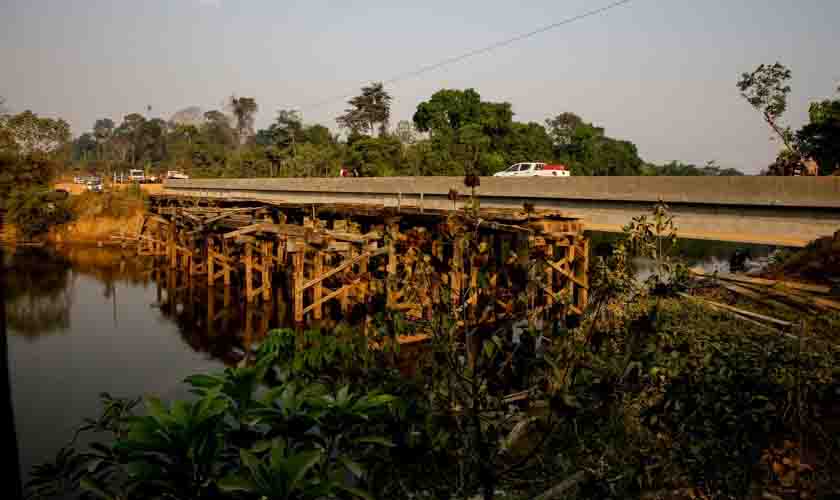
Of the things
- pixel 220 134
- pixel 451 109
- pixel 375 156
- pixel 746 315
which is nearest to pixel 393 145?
pixel 375 156

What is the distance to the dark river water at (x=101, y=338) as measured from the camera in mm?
10156

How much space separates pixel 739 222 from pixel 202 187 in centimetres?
3529

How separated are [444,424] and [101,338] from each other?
15.3 m

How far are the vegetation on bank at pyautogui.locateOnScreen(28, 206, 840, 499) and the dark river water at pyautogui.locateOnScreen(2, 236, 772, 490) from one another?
2156 millimetres

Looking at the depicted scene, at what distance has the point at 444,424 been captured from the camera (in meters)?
2.81

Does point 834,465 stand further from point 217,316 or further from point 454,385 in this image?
point 217,316

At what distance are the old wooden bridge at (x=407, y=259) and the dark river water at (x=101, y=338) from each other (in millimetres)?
1487

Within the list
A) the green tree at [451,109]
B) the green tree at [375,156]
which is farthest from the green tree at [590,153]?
the green tree at [375,156]

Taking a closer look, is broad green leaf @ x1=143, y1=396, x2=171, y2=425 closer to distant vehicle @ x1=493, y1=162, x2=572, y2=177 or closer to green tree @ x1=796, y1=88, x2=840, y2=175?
distant vehicle @ x1=493, y1=162, x2=572, y2=177

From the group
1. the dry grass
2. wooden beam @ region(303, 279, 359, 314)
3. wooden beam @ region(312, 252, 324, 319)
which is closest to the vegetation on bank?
wooden beam @ region(303, 279, 359, 314)

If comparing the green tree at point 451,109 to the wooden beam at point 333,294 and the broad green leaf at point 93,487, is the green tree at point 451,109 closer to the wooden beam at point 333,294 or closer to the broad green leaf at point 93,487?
the wooden beam at point 333,294

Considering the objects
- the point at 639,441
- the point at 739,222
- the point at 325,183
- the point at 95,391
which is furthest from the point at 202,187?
the point at 639,441

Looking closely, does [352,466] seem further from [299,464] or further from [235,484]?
[235,484]

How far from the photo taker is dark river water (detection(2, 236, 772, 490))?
10156 millimetres
